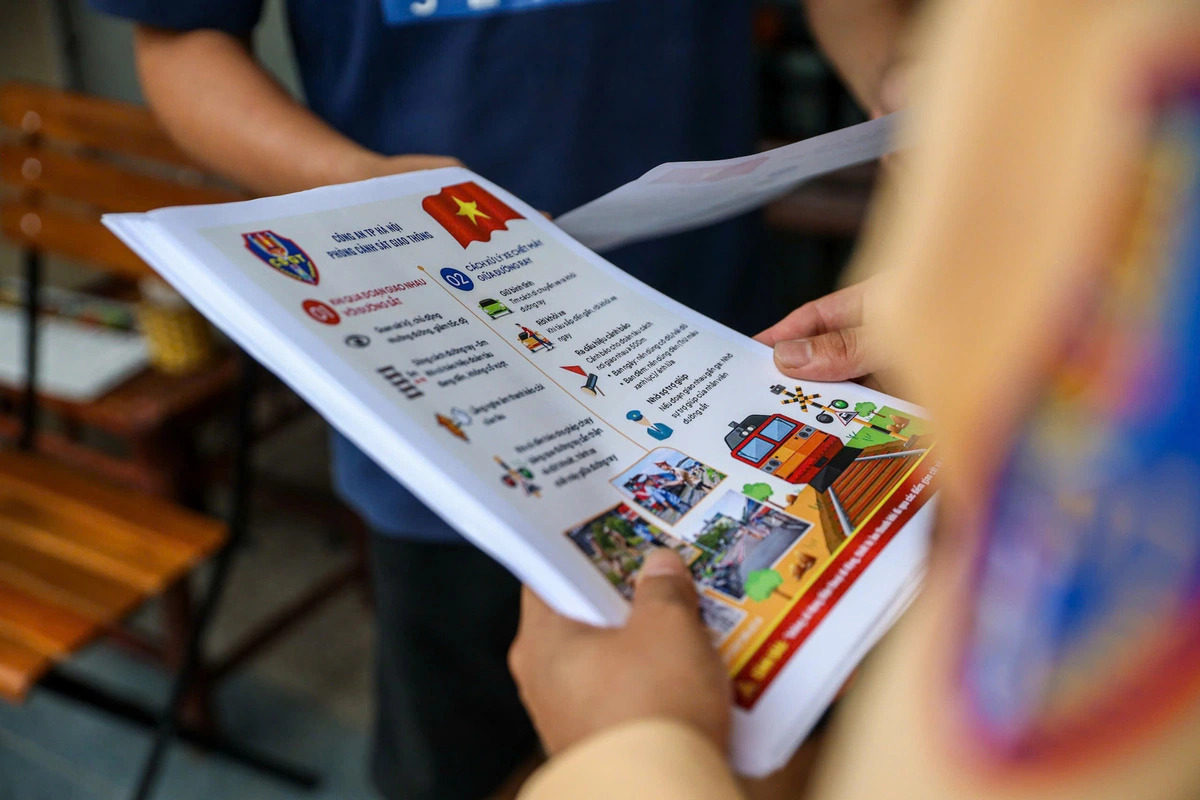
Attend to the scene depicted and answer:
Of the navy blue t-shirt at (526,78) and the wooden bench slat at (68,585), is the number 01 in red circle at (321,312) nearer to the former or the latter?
the navy blue t-shirt at (526,78)

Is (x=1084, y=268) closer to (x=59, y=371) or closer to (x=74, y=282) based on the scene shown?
(x=59, y=371)

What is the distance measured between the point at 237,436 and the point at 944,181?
1231 mm

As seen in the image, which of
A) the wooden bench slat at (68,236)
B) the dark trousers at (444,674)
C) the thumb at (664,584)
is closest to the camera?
the thumb at (664,584)

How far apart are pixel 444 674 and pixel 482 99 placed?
0.60m

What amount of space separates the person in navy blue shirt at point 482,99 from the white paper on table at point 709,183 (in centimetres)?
12

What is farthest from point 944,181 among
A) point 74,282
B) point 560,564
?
point 74,282

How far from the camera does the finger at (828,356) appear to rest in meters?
0.54

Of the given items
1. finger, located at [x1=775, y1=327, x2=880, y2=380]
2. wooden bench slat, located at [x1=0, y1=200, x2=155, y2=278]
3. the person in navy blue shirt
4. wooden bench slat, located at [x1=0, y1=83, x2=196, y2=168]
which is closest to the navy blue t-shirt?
the person in navy blue shirt

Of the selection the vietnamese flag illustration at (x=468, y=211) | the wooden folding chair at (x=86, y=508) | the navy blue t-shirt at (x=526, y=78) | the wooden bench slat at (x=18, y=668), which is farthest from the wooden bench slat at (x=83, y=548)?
the vietnamese flag illustration at (x=468, y=211)

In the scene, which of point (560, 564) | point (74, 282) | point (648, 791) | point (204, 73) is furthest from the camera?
point (74, 282)

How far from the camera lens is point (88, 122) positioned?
4.26 feet

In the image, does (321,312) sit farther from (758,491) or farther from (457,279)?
(758,491)

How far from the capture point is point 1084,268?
0.18 m

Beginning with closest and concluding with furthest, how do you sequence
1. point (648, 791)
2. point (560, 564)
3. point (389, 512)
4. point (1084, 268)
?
1. point (1084, 268)
2. point (648, 791)
3. point (560, 564)
4. point (389, 512)
